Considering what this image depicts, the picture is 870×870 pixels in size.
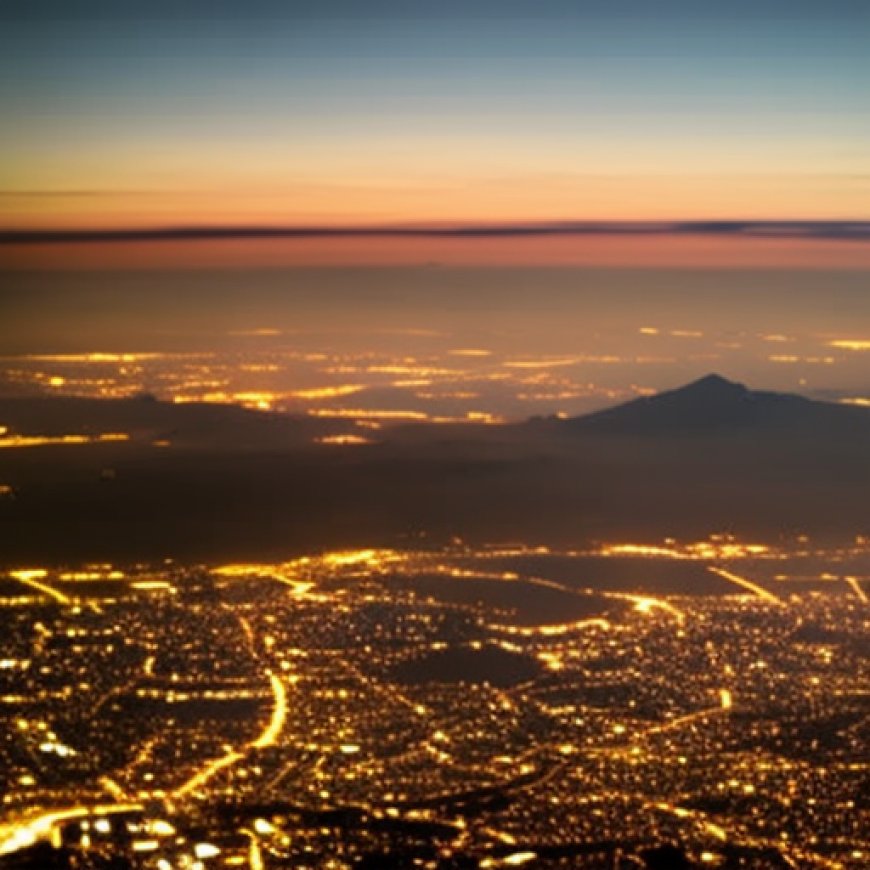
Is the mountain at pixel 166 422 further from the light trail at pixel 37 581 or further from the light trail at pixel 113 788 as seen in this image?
the light trail at pixel 113 788

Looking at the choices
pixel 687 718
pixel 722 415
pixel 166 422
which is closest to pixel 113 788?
pixel 687 718

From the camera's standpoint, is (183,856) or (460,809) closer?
(183,856)

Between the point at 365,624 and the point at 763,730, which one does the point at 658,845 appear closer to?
the point at 763,730

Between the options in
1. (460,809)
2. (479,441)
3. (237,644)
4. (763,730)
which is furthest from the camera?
(479,441)

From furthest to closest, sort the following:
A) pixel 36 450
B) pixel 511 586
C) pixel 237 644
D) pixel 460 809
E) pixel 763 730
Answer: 1. pixel 36 450
2. pixel 511 586
3. pixel 237 644
4. pixel 763 730
5. pixel 460 809

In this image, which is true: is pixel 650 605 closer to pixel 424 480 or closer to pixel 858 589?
pixel 858 589

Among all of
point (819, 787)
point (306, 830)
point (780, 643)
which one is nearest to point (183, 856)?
point (306, 830)
